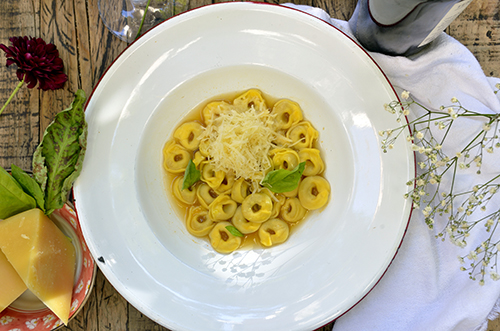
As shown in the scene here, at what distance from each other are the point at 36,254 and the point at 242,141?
4.41 ft

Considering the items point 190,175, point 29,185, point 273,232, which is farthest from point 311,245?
point 29,185

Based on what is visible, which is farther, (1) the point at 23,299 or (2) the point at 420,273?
(1) the point at 23,299

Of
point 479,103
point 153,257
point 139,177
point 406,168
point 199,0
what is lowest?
point 153,257

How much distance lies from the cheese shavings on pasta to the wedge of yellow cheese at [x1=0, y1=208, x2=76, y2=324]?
3.50 feet

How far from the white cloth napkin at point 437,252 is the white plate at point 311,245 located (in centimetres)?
30

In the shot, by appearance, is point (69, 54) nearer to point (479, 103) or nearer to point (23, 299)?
point (23, 299)

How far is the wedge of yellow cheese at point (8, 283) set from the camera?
6.51 ft

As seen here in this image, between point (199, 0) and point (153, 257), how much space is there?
1666mm

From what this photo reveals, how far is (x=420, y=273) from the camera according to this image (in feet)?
6.93

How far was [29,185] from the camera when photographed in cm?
200

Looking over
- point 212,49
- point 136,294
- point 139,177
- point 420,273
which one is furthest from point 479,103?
point 136,294

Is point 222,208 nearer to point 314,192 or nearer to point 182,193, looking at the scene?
point 182,193

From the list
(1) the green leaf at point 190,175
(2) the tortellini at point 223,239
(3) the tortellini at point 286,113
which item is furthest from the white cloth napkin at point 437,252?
(1) the green leaf at point 190,175

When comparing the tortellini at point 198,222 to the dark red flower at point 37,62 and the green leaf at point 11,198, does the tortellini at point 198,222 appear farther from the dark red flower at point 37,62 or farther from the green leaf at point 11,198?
the dark red flower at point 37,62
